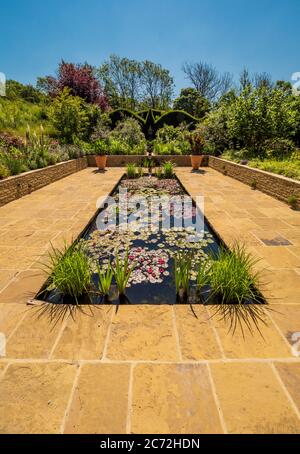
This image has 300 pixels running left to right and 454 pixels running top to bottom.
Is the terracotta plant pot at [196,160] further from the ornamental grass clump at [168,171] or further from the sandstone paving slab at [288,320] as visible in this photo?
the sandstone paving slab at [288,320]

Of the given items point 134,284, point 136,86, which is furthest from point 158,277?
point 136,86

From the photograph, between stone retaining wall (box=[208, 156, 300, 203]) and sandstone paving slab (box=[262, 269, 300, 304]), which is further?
stone retaining wall (box=[208, 156, 300, 203])

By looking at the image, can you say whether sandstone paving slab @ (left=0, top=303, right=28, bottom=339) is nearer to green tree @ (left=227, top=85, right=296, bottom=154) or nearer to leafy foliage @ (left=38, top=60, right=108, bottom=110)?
green tree @ (left=227, top=85, right=296, bottom=154)

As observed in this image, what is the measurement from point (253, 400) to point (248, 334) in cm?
53

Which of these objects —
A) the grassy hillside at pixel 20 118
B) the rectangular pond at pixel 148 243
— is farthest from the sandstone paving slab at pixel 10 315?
the grassy hillside at pixel 20 118

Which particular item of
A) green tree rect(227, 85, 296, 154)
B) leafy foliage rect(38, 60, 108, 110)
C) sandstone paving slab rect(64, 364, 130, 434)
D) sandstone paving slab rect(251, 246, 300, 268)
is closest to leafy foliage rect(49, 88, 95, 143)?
leafy foliage rect(38, 60, 108, 110)

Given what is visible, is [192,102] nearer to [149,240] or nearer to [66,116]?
[66,116]

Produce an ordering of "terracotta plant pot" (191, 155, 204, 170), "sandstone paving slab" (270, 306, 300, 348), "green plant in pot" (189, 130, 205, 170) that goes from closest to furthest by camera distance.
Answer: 1. "sandstone paving slab" (270, 306, 300, 348)
2. "green plant in pot" (189, 130, 205, 170)
3. "terracotta plant pot" (191, 155, 204, 170)

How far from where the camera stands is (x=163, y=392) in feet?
4.50

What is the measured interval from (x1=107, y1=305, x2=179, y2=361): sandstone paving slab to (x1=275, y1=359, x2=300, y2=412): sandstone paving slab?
2.06ft

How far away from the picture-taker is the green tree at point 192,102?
81.9 ft

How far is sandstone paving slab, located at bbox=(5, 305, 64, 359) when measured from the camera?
64.9 inches

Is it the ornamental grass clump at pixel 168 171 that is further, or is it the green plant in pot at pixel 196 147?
the green plant in pot at pixel 196 147
